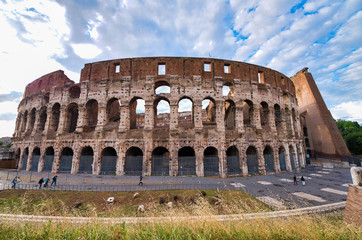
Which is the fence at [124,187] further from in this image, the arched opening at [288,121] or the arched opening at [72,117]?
the arched opening at [288,121]

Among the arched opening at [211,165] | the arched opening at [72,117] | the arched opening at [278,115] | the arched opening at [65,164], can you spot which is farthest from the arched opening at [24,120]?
the arched opening at [278,115]

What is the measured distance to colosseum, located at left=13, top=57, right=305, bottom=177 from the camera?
53.5 ft

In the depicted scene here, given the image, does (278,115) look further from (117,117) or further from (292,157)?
(117,117)

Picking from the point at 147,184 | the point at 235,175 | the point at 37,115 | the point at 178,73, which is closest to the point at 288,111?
the point at 235,175

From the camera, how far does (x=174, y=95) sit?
1736 centimetres

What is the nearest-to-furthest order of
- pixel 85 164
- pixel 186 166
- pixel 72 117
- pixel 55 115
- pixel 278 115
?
pixel 186 166, pixel 85 164, pixel 55 115, pixel 278 115, pixel 72 117

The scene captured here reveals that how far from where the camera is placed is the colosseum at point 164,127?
53.5 ft

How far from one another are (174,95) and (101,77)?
9.62 meters

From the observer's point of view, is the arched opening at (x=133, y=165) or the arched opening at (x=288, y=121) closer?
the arched opening at (x=133, y=165)

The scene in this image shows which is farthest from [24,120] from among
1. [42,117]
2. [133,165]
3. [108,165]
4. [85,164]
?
[133,165]

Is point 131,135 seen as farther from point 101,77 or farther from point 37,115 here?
point 37,115

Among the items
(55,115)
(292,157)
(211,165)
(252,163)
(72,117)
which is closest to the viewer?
(211,165)

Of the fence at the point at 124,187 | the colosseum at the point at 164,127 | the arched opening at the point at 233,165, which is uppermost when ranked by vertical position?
the colosseum at the point at 164,127

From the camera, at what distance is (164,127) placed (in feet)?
58.4
